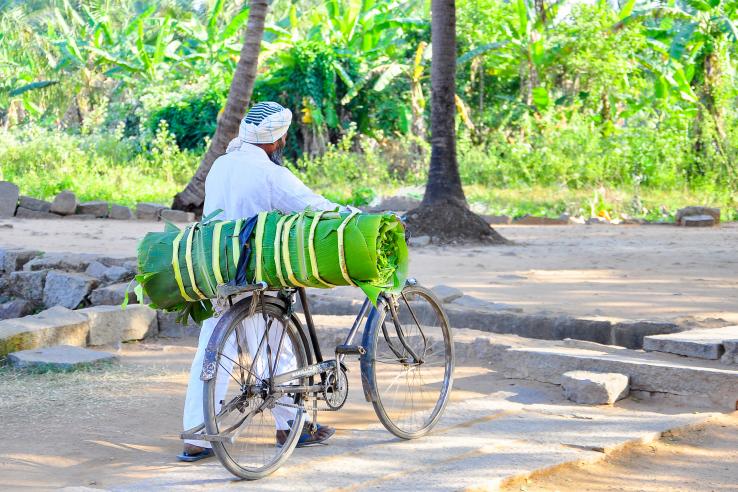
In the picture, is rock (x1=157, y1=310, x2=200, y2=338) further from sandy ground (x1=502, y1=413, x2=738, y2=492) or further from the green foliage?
the green foliage

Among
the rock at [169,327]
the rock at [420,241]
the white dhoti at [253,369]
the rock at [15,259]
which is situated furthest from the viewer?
the rock at [420,241]

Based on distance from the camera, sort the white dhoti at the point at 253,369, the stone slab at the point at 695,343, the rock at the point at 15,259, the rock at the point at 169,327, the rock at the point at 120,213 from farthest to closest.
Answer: the rock at the point at 120,213
the rock at the point at 15,259
the rock at the point at 169,327
the stone slab at the point at 695,343
the white dhoti at the point at 253,369

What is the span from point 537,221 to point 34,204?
8.89m

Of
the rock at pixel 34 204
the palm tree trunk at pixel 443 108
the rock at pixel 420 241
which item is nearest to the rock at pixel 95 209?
the rock at pixel 34 204

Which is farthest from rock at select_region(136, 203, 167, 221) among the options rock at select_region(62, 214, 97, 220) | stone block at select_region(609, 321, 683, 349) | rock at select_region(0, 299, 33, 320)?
stone block at select_region(609, 321, 683, 349)

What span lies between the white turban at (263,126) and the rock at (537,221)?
510 inches

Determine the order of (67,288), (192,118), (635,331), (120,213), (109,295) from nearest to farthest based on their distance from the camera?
(635,331), (109,295), (67,288), (120,213), (192,118)

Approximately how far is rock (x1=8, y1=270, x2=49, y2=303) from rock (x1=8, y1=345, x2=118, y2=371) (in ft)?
12.3

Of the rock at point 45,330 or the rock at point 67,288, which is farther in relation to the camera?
the rock at point 67,288

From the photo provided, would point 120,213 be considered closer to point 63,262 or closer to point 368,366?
point 63,262

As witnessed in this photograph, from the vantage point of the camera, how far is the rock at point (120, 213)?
16.4m

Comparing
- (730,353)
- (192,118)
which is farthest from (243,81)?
(730,353)

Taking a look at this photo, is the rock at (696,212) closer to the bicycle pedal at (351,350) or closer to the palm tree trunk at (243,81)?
the palm tree trunk at (243,81)

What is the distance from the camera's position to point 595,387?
5289mm
